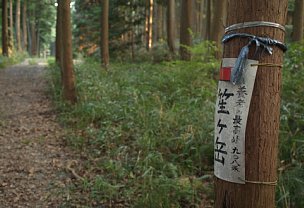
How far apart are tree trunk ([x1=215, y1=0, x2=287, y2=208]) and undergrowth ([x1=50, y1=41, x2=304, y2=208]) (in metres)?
1.74

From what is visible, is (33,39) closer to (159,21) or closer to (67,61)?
(159,21)

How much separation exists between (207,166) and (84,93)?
201 inches

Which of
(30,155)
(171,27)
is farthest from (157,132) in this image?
(171,27)

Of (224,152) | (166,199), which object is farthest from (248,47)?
(166,199)

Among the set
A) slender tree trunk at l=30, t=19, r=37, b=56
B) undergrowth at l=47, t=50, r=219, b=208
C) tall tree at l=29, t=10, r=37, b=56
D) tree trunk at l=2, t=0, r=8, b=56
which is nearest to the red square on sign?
undergrowth at l=47, t=50, r=219, b=208

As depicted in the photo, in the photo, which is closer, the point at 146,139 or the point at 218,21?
the point at 146,139

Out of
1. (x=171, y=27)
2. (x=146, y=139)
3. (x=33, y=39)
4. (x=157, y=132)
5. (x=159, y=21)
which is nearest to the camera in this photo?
(x=146, y=139)

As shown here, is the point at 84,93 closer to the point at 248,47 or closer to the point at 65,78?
the point at 65,78

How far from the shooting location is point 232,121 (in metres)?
1.93

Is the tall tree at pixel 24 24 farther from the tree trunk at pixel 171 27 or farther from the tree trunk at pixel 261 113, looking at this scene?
the tree trunk at pixel 261 113

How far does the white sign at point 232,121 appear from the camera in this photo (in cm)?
188

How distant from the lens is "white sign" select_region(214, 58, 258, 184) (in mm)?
1885

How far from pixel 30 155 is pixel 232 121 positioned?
474cm

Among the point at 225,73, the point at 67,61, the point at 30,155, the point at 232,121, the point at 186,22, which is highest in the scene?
the point at 186,22
